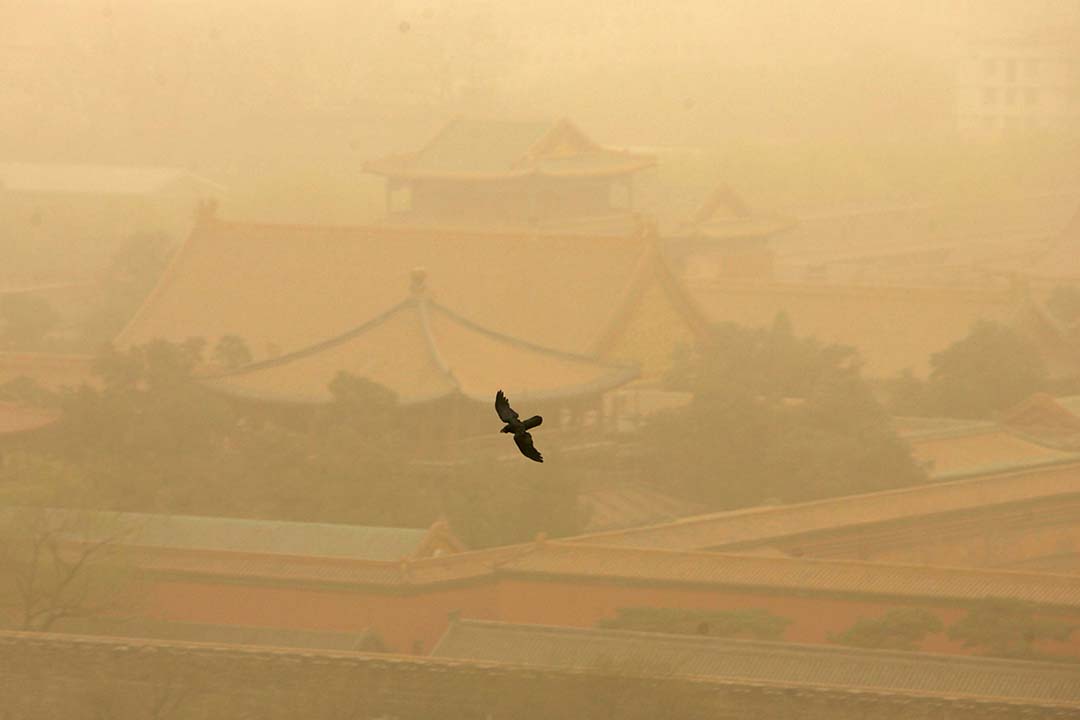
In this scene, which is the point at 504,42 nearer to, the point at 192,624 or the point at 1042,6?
the point at 1042,6

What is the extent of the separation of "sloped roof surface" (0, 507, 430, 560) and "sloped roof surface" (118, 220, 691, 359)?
23.9 feet

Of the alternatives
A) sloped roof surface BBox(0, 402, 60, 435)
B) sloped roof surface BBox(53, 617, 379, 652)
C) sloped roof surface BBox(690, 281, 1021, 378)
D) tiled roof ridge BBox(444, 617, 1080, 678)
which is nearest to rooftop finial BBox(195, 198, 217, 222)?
sloped roof surface BBox(0, 402, 60, 435)

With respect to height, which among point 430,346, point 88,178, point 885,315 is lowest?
point 430,346

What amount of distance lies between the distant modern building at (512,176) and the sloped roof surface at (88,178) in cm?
2712

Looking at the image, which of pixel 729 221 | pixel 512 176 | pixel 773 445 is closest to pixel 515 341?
pixel 773 445

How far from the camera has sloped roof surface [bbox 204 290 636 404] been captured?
84.2ft

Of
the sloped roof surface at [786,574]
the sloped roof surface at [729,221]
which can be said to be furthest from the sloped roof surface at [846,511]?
the sloped roof surface at [729,221]

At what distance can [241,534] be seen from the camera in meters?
21.6

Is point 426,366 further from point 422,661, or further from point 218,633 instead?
point 422,661

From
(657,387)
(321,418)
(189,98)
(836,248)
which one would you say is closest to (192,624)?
(321,418)

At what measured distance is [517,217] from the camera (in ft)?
133

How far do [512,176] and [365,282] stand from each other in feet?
30.7

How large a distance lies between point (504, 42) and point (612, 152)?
55.1 metres

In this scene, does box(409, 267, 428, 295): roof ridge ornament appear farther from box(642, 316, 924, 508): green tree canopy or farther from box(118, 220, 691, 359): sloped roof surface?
box(642, 316, 924, 508): green tree canopy
